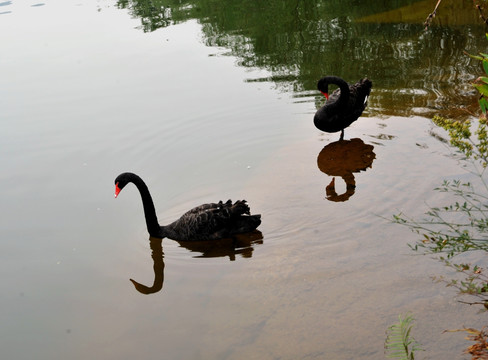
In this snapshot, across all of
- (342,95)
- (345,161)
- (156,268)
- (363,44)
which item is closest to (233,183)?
(345,161)

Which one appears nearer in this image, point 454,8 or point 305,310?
point 305,310

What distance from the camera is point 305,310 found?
423 cm

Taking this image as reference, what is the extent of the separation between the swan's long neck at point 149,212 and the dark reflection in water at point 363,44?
3659 millimetres

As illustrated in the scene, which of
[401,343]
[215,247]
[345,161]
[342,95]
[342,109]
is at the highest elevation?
[342,95]

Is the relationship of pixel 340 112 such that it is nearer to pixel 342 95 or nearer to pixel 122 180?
pixel 342 95

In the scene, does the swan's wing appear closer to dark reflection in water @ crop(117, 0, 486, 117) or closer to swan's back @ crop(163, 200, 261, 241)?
swan's back @ crop(163, 200, 261, 241)

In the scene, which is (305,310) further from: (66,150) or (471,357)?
(66,150)

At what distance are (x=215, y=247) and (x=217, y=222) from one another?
26cm

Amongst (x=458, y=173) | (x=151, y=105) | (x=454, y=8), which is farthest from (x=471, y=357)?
(x=454, y=8)

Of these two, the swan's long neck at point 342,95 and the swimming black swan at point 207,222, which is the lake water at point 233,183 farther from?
the swan's long neck at point 342,95

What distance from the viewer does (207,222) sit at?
5410 mm

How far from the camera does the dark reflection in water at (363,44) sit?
8164mm

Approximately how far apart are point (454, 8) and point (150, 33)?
6.19m

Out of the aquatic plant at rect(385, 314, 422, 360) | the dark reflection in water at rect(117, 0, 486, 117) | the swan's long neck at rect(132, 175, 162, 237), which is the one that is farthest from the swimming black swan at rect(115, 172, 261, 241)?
the dark reflection in water at rect(117, 0, 486, 117)
